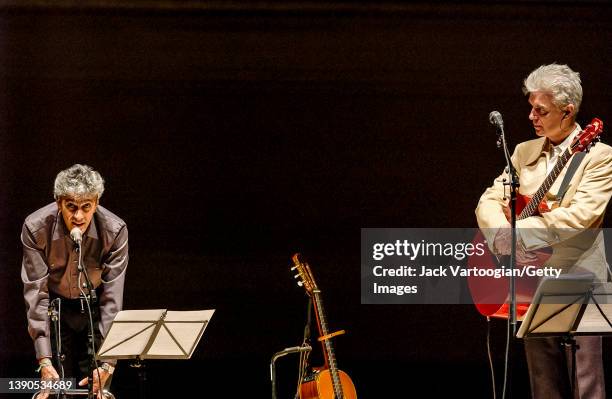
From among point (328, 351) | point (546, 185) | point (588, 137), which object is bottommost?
point (328, 351)

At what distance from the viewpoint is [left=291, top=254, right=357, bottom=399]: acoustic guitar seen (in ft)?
13.5

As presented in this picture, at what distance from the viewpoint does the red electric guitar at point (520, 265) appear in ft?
11.8

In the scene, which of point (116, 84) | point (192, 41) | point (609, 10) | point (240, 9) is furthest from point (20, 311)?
point (609, 10)

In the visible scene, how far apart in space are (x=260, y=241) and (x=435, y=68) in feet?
4.61

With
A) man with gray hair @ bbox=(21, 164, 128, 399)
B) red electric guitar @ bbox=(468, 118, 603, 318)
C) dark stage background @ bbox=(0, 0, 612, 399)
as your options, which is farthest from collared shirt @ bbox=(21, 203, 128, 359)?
red electric guitar @ bbox=(468, 118, 603, 318)

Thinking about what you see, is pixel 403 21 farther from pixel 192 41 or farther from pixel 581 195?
pixel 581 195

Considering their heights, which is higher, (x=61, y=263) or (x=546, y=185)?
(x=546, y=185)

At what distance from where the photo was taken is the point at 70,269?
13.3 feet

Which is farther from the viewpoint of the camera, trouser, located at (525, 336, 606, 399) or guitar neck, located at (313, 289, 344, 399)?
guitar neck, located at (313, 289, 344, 399)

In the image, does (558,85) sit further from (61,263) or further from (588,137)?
(61,263)

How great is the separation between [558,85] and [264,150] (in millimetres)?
1783
